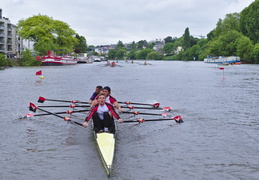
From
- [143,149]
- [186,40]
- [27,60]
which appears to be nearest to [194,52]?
[186,40]

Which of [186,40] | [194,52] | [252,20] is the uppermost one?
[252,20]

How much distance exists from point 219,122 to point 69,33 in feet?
266

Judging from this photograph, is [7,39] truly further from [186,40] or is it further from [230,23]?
[186,40]

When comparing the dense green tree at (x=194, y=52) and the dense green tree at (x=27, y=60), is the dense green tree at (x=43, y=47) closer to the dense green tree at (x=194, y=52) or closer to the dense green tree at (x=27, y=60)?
the dense green tree at (x=27, y=60)

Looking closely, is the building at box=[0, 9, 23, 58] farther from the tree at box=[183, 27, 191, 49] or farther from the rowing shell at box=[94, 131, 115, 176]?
the tree at box=[183, 27, 191, 49]

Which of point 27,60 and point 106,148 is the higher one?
point 27,60

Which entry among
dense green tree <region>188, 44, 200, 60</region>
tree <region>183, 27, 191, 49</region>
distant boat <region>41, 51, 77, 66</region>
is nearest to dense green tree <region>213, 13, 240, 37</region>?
dense green tree <region>188, 44, 200, 60</region>

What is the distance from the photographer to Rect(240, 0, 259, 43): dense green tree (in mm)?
90000

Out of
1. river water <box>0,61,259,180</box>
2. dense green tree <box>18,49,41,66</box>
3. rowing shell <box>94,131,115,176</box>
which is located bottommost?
river water <box>0,61,259,180</box>

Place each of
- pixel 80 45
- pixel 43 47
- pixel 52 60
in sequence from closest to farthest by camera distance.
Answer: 1. pixel 52 60
2. pixel 43 47
3. pixel 80 45

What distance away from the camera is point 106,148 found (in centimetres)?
866

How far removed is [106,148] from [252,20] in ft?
302

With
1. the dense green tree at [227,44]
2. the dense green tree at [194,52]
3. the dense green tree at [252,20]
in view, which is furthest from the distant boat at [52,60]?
the dense green tree at [194,52]

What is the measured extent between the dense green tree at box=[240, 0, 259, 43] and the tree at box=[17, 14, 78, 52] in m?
52.0
